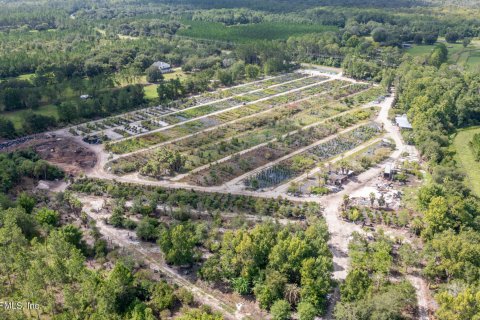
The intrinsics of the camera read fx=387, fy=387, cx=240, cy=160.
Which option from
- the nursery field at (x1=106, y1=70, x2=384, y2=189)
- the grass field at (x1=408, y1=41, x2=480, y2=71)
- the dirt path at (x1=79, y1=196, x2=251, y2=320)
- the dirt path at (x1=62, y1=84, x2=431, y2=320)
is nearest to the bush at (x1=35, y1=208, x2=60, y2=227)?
the dirt path at (x1=79, y1=196, x2=251, y2=320)

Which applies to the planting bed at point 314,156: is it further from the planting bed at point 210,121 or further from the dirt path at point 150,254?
the planting bed at point 210,121

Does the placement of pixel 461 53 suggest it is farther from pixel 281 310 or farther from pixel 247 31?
pixel 281 310

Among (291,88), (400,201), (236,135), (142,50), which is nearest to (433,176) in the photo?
(400,201)

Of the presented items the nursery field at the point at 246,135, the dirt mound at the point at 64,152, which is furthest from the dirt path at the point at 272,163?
the dirt mound at the point at 64,152

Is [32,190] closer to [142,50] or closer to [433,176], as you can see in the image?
[433,176]

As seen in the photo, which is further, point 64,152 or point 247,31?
point 247,31

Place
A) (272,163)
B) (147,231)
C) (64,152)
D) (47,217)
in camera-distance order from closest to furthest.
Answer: (147,231) → (47,217) → (272,163) → (64,152)

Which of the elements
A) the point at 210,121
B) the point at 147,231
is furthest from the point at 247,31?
the point at 147,231
